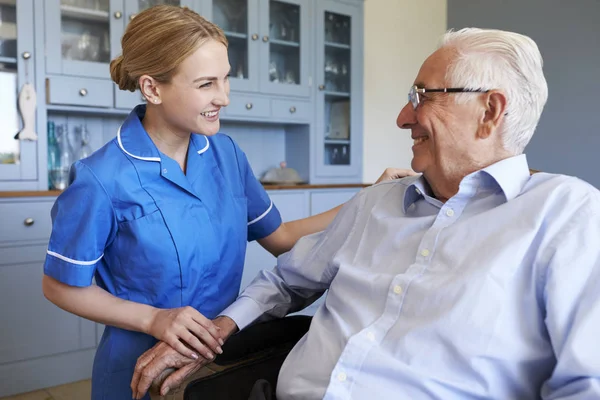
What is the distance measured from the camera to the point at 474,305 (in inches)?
39.4

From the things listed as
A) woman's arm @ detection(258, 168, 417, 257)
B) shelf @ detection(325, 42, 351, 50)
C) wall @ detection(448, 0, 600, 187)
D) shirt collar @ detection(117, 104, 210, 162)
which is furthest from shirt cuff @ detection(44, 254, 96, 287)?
wall @ detection(448, 0, 600, 187)

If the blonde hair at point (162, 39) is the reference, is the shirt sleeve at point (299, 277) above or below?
below

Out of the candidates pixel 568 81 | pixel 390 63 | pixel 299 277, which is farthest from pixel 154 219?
pixel 390 63

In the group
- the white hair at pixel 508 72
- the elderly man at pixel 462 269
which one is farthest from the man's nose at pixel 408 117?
the white hair at pixel 508 72

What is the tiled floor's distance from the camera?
2666mm

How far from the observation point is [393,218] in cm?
127

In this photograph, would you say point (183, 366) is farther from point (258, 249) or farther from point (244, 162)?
point (258, 249)

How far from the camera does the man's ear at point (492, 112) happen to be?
1.17 meters

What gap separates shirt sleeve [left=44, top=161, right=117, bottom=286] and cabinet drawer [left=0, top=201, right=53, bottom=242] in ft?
5.13

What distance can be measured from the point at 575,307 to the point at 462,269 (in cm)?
20

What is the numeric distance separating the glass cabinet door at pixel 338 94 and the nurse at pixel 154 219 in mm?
2518

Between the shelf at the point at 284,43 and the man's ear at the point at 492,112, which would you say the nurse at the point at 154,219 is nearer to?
the man's ear at the point at 492,112

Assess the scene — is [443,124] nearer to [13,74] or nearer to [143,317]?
[143,317]

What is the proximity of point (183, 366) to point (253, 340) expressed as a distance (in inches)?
6.9
